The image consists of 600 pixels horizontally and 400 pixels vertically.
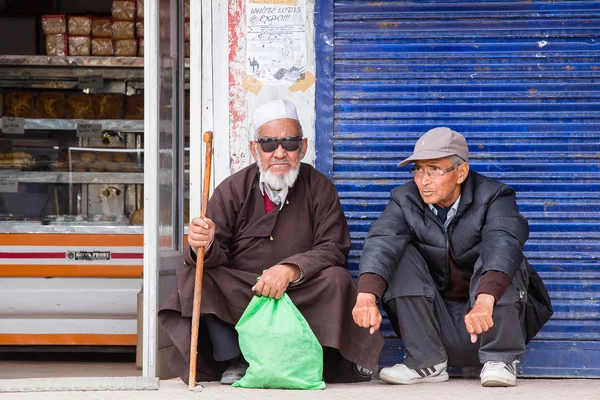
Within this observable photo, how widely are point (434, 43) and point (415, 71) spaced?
174mm

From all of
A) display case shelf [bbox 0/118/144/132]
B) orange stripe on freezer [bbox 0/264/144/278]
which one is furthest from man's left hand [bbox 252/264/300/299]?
display case shelf [bbox 0/118/144/132]

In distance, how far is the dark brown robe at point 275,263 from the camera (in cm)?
450

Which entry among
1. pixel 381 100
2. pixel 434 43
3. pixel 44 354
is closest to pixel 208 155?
pixel 381 100

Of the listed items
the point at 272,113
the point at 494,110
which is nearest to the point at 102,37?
the point at 272,113

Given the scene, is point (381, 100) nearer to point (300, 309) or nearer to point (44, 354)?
point (300, 309)

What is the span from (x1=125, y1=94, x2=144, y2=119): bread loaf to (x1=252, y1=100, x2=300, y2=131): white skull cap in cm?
256

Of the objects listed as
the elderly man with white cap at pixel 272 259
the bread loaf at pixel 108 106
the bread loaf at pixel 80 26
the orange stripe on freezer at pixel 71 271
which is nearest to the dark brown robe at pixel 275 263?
the elderly man with white cap at pixel 272 259

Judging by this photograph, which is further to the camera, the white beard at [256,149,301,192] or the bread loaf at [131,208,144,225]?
the bread loaf at [131,208,144,225]

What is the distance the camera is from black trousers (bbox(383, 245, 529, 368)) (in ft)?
14.6

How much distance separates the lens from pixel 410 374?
4.59 meters

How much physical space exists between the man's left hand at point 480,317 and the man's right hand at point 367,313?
391 mm

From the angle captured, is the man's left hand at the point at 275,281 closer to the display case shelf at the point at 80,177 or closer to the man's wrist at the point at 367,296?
the man's wrist at the point at 367,296

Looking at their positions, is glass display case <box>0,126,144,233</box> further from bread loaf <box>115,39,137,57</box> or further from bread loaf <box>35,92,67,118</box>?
bread loaf <box>115,39,137,57</box>

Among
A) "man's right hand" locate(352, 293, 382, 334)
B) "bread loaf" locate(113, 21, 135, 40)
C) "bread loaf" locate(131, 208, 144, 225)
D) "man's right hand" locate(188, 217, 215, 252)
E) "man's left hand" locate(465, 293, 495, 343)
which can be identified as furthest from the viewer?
"bread loaf" locate(113, 21, 135, 40)
